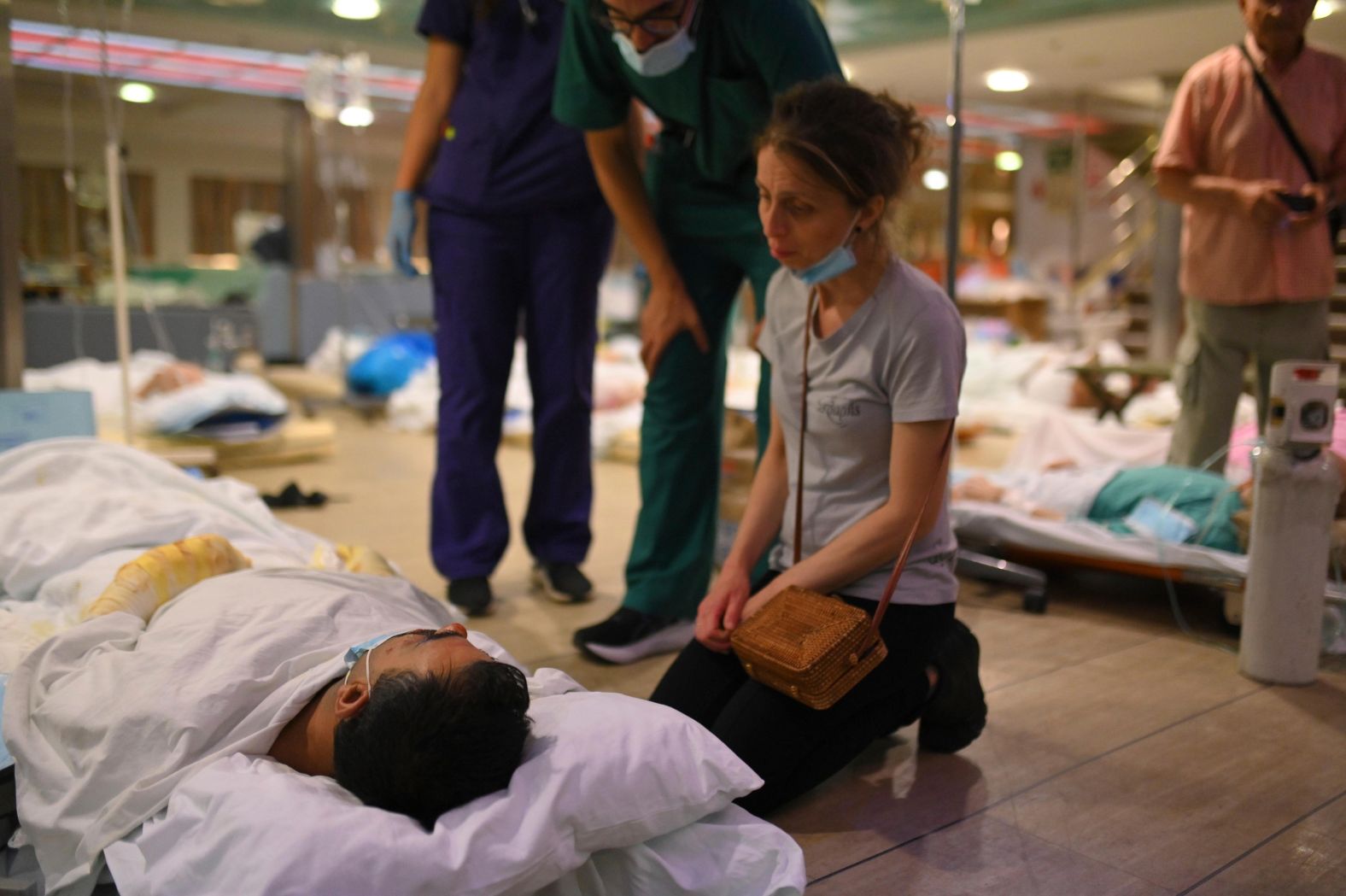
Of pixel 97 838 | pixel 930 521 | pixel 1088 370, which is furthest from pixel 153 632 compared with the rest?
pixel 1088 370

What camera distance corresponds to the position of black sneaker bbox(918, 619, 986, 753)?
163 cm

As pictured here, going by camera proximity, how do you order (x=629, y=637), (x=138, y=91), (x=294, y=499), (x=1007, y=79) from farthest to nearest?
(x=138, y=91)
(x=1007, y=79)
(x=294, y=499)
(x=629, y=637)

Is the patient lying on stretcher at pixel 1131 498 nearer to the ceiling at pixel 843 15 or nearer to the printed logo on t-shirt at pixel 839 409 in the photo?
the printed logo on t-shirt at pixel 839 409

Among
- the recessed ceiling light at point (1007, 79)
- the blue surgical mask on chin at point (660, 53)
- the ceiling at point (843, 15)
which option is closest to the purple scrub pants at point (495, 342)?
the blue surgical mask on chin at point (660, 53)

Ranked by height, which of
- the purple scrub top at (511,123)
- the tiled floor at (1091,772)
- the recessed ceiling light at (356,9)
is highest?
the recessed ceiling light at (356,9)

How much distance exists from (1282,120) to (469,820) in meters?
2.25

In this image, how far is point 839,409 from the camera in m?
1.56

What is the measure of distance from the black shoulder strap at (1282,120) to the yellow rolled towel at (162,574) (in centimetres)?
220

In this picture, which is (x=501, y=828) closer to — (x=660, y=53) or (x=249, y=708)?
(x=249, y=708)

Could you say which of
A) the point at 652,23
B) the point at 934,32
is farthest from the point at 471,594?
the point at 934,32

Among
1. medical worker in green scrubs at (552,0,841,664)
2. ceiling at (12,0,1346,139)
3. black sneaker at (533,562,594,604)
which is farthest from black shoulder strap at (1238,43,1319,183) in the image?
ceiling at (12,0,1346,139)

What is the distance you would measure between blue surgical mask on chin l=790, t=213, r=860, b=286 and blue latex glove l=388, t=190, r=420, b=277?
128 centimetres

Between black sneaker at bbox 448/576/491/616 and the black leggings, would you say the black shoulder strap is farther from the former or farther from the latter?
black sneaker at bbox 448/576/491/616

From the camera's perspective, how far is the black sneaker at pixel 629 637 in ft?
6.71
